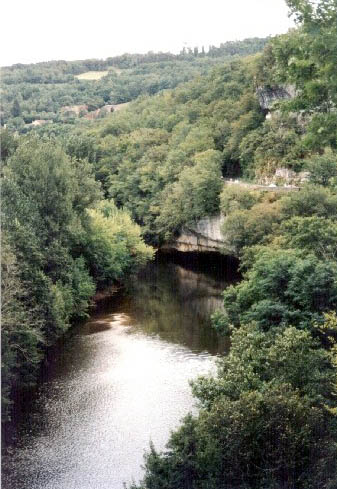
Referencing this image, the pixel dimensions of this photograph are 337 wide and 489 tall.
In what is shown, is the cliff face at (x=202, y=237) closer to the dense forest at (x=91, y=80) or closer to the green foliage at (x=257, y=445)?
the dense forest at (x=91, y=80)

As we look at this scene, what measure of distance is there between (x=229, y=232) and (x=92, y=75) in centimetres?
9014

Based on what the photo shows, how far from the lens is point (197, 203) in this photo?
5947cm

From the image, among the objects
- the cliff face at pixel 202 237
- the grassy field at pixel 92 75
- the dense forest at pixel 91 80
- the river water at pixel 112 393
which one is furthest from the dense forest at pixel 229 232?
the grassy field at pixel 92 75

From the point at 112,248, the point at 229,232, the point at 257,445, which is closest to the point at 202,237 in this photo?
the point at 229,232

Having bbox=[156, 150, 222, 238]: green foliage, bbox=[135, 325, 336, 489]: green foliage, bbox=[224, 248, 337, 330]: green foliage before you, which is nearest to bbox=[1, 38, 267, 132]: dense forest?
bbox=[156, 150, 222, 238]: green foliage

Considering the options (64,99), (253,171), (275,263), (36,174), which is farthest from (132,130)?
(275,263)

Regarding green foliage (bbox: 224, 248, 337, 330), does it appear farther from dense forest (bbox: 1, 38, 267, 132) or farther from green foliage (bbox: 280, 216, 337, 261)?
dense forest (bbox: 1, 38, 267, 132)

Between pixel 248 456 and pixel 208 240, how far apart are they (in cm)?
4360

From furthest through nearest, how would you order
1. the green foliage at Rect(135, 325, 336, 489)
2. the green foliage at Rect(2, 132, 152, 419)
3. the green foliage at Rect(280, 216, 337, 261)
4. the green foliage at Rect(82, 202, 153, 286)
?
the green foliage at Rect(82, 202, 153, 286) < the green foliage at Rect(280, 216, 337, 261) < the green foliage at Rect(2, 132, 152, 419) < the green foliage at Rect(135, 325, 336, 489)

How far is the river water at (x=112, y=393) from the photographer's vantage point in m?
22.1

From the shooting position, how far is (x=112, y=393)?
28.2 metres

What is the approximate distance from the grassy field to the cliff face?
73732 mm

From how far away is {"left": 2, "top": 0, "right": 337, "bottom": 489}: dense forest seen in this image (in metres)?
16.2

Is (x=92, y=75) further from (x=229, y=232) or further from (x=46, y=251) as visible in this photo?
(x=46, y=251)
